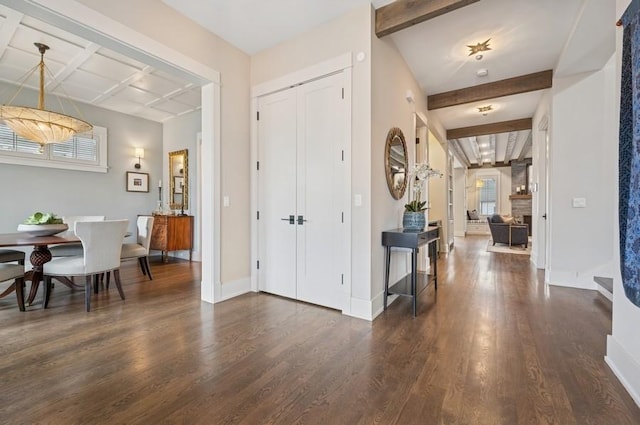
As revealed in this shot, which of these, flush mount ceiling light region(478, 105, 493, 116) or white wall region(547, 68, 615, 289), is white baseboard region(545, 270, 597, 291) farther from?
flush mount ceiling light region(478, 105, 493, 116)

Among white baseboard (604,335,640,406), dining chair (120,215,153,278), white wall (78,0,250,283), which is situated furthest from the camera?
dining chair (120,215,153,278)

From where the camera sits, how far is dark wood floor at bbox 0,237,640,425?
4.75 ft

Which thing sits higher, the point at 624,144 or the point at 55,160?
the point at 55,160

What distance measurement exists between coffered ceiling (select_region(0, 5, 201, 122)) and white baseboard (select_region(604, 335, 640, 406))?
14.1 feet

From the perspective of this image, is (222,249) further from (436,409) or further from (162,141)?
(162,141)

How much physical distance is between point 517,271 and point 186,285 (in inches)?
204

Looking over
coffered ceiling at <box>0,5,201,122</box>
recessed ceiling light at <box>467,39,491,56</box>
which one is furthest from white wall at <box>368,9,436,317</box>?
coffered ceiling at <box>0,5,201,122</box>

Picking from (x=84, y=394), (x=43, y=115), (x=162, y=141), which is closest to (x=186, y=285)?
(x=84, y=394)

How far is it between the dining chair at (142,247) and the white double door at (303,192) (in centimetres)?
175

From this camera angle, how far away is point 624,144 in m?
1.68

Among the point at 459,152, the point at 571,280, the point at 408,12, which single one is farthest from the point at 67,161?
the point at 459,152

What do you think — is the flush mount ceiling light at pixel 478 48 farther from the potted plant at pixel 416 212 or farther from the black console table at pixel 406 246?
the black console table at pixel 406 246

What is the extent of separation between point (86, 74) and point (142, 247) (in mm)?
2539

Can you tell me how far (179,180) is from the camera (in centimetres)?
573
